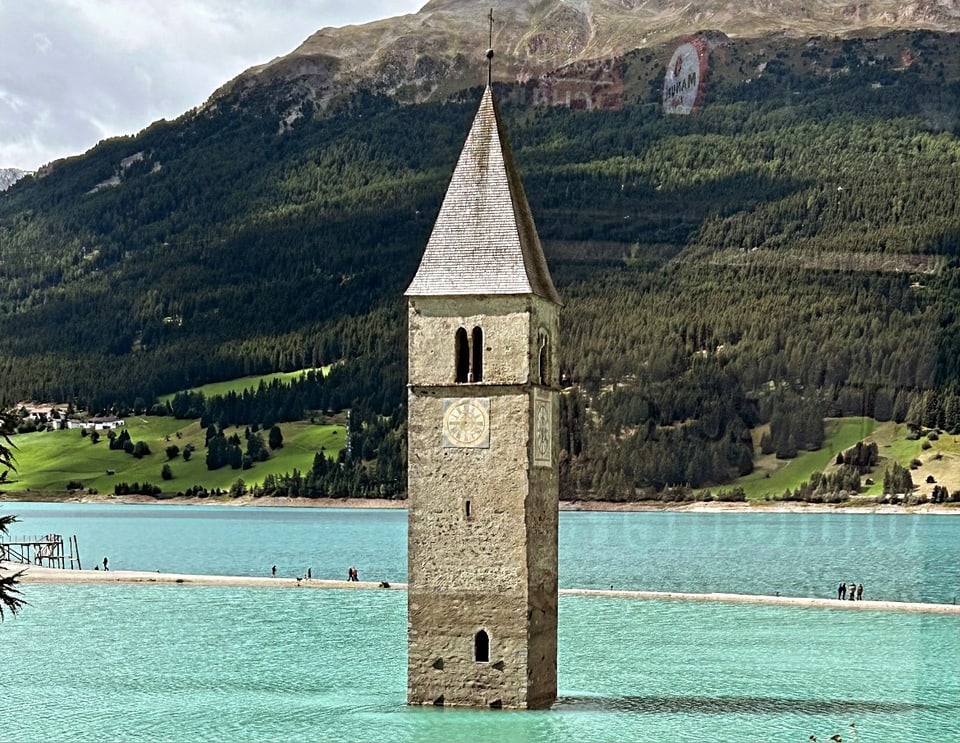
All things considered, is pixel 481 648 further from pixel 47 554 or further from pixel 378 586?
pixel 47 554

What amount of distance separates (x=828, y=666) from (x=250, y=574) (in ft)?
200

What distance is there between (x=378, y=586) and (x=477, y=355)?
50132mm

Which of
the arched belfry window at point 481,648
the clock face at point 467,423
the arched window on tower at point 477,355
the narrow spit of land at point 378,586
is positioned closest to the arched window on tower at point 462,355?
the arched window on tower at point 477,355

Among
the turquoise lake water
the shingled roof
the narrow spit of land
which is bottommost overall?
the turquoise lake water

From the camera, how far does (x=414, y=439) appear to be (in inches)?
1746

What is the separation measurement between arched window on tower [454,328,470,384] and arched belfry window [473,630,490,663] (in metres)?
6.36

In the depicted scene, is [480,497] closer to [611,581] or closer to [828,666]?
[828,666]

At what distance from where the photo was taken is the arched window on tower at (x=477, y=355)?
145ft

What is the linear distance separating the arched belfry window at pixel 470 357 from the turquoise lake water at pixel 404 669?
27.2 feet

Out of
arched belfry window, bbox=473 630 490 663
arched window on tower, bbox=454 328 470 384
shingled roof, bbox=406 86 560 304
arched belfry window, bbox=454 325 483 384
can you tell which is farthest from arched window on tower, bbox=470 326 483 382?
arched belfry window, bbox=473 630 490 663

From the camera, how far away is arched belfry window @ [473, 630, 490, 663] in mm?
43906

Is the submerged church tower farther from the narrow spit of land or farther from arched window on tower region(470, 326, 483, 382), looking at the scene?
the narrow spit of land

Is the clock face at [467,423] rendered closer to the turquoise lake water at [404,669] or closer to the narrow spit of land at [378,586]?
the turquoise lake water at [404,669]

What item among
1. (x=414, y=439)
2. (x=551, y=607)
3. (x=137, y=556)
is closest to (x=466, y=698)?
(x=551, y=607)
